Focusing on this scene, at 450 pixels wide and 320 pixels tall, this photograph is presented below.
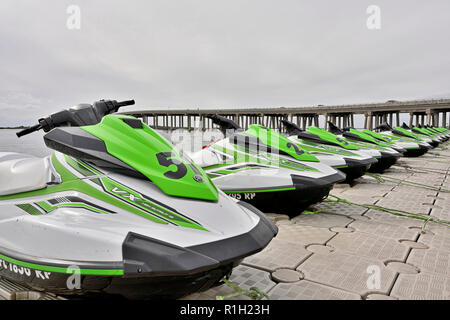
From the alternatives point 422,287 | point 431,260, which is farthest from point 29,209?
point 431,260

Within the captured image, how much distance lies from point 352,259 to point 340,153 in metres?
3.52

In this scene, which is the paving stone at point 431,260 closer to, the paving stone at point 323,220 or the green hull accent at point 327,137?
the paving stone at point 323,220

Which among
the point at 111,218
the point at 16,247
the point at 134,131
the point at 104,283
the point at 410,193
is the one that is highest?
the point at 134,131

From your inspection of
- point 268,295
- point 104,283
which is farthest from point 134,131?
point 268,295

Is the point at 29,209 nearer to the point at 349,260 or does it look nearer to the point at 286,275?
the point at 286,275

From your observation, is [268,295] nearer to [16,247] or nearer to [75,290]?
[75,290]

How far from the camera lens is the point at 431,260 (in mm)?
2670

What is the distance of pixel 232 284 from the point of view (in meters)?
2.18

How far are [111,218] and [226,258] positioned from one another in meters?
0.67

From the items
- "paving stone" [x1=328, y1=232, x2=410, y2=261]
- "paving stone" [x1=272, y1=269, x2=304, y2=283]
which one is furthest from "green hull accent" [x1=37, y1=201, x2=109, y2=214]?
"paving stone" [x1=328, y1=232, x2=410, y2=261]

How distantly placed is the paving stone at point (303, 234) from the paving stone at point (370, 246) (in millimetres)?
116

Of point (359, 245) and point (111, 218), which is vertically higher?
point (111, 218)

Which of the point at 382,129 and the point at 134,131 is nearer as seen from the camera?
the point at 134,131
